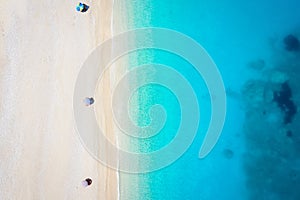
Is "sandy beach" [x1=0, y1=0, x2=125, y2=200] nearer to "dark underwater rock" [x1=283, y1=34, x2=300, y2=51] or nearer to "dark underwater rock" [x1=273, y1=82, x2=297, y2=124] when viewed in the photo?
"dark underwater rock" [x1=273, y1=82, x2=297, y2=124]

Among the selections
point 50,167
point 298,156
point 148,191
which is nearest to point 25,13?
point 50,167

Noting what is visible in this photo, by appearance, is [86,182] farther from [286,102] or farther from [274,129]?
[286,102]

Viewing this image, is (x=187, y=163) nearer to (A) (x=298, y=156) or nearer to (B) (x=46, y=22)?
(A) (x=298, y=156)

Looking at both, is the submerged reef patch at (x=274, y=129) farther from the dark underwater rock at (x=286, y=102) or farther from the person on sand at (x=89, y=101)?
the person on sand at (x=89, y=101)

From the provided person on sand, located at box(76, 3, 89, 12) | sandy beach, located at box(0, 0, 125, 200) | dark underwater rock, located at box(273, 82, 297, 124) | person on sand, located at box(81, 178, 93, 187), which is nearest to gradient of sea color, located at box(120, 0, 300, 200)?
dark underwater rock, located at box(273, 82, 297, 124)

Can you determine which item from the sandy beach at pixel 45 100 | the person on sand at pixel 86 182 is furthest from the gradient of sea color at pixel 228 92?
the sandy beach at pixel 45 100
